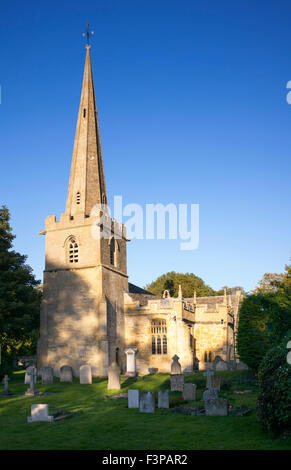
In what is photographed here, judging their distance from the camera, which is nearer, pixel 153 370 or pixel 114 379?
pixel 114 379

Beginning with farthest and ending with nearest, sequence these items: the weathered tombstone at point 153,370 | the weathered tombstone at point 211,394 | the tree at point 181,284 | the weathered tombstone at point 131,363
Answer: the tree at point 181,284, the weathered tombstone at point 153,370, the weathered tombstone at point 131,363, the weathered tombstone at point 211,394

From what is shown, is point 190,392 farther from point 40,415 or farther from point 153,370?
point 153,370

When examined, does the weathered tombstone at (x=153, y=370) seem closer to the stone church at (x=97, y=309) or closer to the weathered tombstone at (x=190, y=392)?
the stone church at (x=97, y=309)

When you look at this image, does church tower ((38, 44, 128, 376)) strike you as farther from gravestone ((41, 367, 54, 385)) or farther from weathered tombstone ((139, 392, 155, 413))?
weathered tombstone ((139, 392, 155, 413))

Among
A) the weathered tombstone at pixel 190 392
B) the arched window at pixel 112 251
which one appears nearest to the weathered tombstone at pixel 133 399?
the weathered tombstone at pixel 190 392

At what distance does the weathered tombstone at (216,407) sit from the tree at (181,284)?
43.3m

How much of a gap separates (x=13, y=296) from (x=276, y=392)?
25057 millimetres

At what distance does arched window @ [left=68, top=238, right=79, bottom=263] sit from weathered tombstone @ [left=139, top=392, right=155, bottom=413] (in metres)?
20.3

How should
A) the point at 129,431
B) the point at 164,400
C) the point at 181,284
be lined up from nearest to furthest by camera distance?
1. the point at 129,431
2. the point at 164,400
3. the point at 181,284

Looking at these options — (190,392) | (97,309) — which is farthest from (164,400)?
(97,309)

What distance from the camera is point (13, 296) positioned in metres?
32.3

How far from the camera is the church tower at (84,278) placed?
33375mm

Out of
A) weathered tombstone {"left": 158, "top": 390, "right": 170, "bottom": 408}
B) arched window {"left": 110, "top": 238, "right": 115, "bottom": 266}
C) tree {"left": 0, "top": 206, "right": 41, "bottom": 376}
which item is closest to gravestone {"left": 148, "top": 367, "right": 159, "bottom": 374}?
arched window {"left": 110, "top": 238, "right": 115, "bottom": 266}

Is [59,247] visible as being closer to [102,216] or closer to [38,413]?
[102,216]
